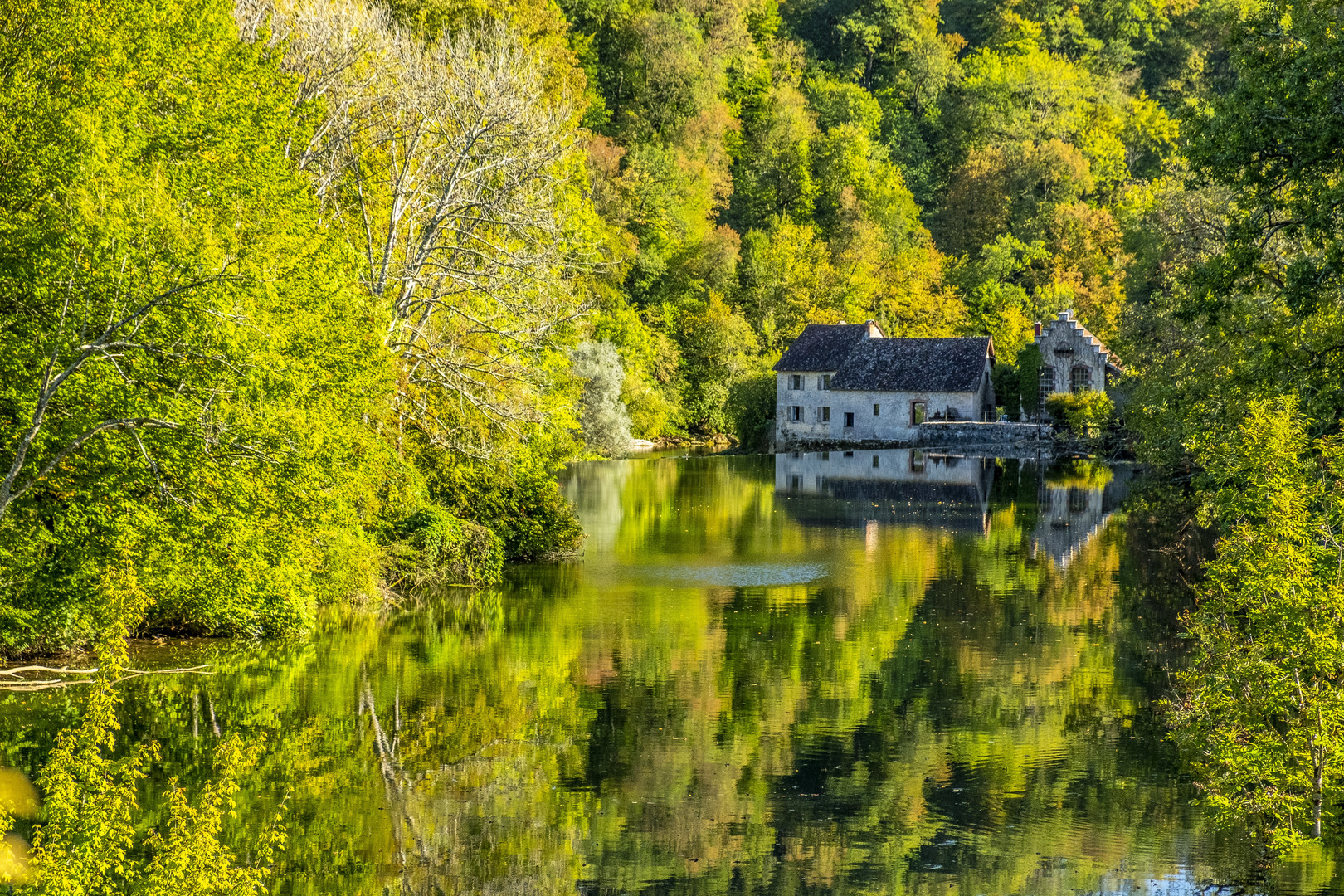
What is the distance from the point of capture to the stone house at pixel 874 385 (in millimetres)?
65062

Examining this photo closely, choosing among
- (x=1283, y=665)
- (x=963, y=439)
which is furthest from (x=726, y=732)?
(x=963, y=439)

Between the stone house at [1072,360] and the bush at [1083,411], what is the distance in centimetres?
61

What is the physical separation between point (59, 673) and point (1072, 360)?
52.6m

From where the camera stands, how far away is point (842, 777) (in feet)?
51.5

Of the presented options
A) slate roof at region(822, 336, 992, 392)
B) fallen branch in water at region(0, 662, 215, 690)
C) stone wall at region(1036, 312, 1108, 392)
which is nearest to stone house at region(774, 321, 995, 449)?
slate roof at region(822, 336, 992, 392)

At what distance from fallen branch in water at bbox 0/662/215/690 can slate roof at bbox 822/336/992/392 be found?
48882mm

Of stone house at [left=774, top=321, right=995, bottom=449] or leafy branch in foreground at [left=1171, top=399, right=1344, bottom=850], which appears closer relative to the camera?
leafy branch in foreground at [left=1171, top=399, right=1344, bottom=850]

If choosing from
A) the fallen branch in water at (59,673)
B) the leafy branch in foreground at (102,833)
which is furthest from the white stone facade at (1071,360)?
the leafy branch in foreground at (102,833)

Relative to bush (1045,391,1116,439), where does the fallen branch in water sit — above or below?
below

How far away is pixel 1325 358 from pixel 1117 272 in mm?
57462

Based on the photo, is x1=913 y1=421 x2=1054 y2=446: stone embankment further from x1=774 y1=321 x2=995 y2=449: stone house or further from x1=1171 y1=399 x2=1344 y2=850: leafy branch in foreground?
x1=1171 y1=399 x2=1344 y2=850: leafy branch in foreground

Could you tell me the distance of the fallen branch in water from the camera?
13992mm

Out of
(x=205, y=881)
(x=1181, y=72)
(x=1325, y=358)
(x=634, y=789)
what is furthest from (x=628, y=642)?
(x=1181, y=72)

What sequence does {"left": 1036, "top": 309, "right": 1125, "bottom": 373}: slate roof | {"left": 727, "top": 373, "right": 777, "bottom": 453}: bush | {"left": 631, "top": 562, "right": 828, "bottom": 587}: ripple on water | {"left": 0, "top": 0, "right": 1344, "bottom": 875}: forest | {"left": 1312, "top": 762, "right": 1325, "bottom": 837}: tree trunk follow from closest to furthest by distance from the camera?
{"left": 1312, "top": 762, "right": 1325, "bottom": 837}: tree trunk, {"left": 0, "top": 0, "right": 1344, "bottom": 875}: forest, {"left": 631, "top": 562, "right": 828, "bottom": 587}: ripple on water, {"left": 1036, "top": 309, "right": 1125, "bottom": 373}: slate roof, {"left": 727, "top": 373, "right": 777, "bottom": 453}: bush
